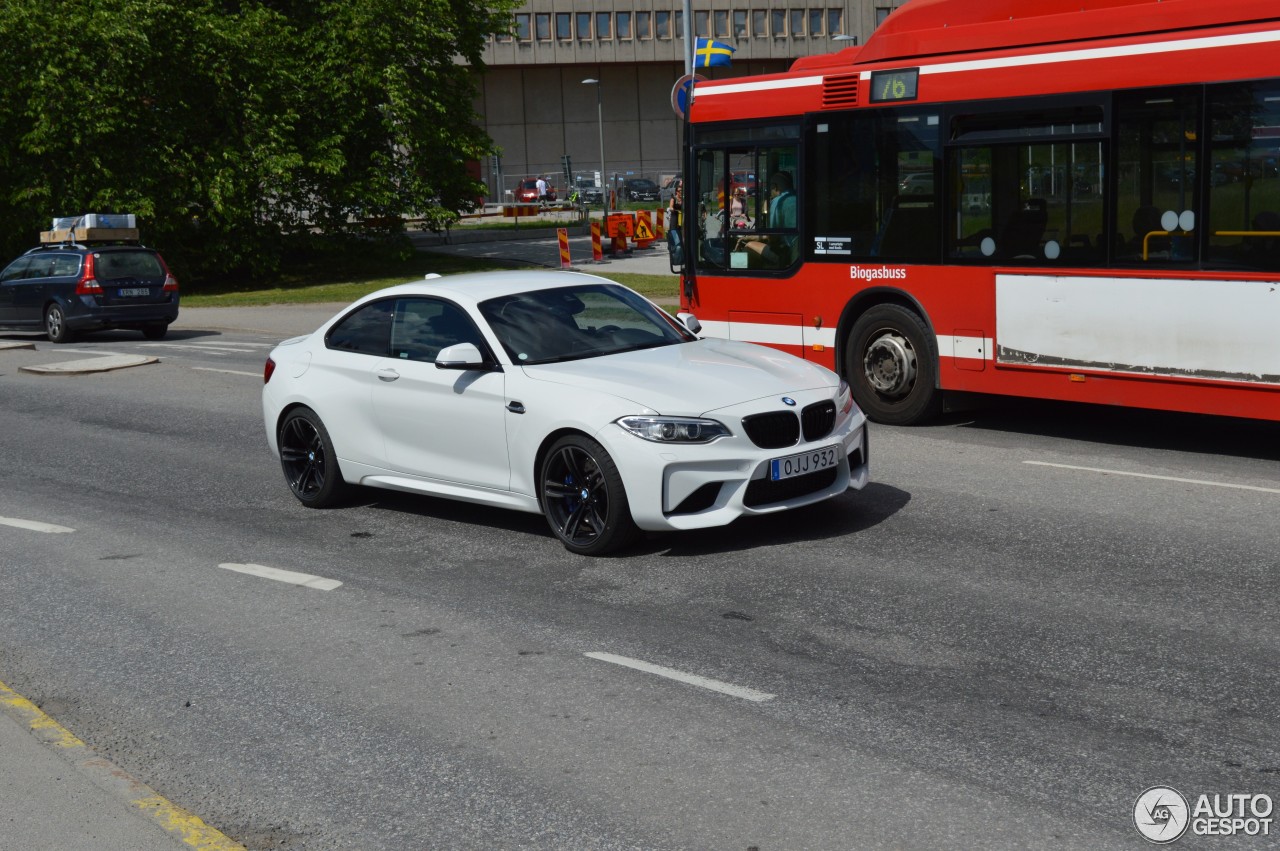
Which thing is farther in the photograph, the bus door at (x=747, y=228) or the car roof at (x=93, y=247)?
the car roof at (x=93, y=247)

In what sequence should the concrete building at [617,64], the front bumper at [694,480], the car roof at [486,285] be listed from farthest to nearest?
the concrete building at [617,64] < the car roof at [486,285] < the front bumper at [694,480]

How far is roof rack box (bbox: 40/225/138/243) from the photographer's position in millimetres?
25281

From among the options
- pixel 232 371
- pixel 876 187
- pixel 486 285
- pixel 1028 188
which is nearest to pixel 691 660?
pixel 486 285

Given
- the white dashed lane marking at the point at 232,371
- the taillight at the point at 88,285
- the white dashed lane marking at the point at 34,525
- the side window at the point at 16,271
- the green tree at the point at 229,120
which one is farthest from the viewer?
the green tree at the point at 229,120

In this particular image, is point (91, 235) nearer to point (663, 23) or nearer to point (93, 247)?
point (93, 247)

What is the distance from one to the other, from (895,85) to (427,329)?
17.1ft

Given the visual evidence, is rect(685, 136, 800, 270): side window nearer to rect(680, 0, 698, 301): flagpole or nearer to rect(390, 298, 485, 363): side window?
rect(680, 0, 698, 301): flagpole

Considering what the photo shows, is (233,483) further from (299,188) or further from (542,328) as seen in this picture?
(299,188)

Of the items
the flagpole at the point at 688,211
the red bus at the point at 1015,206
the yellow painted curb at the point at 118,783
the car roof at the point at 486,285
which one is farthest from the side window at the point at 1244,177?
the yellow painted curb at the point at 118,783

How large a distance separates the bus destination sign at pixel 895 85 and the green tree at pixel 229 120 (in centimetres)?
2392

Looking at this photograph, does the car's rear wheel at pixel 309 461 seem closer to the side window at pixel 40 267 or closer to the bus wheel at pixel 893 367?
the bus wheel at pixel 893 367

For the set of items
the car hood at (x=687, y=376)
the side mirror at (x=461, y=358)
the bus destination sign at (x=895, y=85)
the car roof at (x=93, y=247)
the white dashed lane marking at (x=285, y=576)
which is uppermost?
the bus destination sign at (x=895, y=85)

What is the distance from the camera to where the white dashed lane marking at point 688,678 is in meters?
5.79

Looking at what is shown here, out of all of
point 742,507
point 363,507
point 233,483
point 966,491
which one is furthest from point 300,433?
point 966,491
